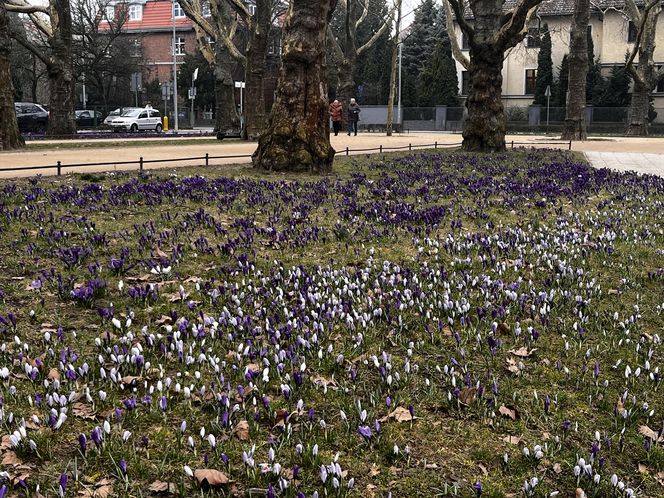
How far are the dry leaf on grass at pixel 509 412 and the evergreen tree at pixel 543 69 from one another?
208 ft

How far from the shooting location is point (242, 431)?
3107 mm

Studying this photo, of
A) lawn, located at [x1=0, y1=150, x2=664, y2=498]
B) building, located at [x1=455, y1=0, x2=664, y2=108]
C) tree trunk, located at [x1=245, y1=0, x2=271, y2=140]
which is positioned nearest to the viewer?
lawn, located at [x1=0, y1=150, x2=664, y2=498]

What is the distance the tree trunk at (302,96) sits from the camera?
43.2ft

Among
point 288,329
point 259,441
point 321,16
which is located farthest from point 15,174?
point 259,441

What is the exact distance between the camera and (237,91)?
7475cm

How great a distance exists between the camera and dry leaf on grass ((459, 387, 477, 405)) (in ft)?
11.4

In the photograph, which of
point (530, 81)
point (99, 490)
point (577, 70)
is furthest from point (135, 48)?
point (99, 490)

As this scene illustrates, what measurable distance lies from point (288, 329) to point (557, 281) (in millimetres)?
2611

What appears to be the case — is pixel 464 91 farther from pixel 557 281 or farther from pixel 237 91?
pixel 557 281

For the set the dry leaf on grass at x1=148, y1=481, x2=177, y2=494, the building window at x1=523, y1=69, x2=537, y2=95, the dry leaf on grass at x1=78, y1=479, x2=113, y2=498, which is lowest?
the dry leaf on grass at x1=148, y1=481, x2=177, y2=494

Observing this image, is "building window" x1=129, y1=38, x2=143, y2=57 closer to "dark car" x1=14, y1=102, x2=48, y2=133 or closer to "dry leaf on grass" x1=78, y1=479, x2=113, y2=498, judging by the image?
"dark car" x1=14, y1=102, x2=48, y2=133

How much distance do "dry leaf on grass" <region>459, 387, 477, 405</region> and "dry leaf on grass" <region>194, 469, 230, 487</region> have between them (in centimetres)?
140

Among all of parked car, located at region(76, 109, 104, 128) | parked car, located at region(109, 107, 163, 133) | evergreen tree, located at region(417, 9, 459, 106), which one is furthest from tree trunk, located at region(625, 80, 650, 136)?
parked car, located at region(76, 109, 104, 128)

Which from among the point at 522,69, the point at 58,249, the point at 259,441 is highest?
the point at 522,69
